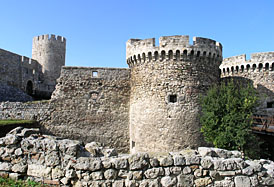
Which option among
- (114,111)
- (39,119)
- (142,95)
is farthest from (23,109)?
(142,95)

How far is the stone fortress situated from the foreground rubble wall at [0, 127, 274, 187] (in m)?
7.05

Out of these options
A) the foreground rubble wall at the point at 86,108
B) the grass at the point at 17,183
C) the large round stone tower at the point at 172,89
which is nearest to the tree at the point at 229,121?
the large round stone tower at the point at 172,89

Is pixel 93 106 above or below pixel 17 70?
below

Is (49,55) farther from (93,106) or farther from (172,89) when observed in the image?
(172,89)

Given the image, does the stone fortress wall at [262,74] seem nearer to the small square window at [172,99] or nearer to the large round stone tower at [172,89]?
the large round stone tower at [172,89]

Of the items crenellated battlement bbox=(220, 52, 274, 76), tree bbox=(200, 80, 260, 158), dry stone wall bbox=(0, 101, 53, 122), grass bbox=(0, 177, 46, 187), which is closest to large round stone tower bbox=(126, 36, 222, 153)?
tree bbox=(200, 80, 260, 158)

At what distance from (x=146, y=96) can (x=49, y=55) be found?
60.4ft

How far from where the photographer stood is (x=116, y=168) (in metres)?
5.48

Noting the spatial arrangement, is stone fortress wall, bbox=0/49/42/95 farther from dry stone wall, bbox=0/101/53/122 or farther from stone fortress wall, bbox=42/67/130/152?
stone fortress wall, bbox=42/67/130/152

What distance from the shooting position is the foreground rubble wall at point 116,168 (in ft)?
17.9

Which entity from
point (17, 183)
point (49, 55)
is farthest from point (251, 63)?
point (49, 55)

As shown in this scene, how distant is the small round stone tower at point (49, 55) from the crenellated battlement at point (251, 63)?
64.0ft

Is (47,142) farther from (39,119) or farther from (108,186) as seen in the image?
(39,119)

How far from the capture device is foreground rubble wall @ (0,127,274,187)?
5.45 m
